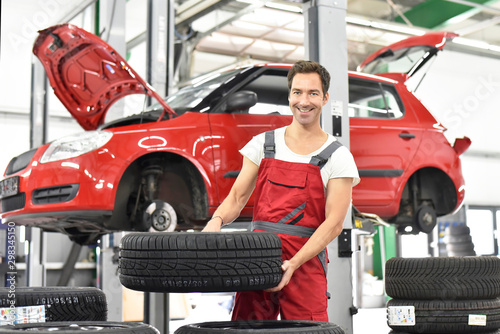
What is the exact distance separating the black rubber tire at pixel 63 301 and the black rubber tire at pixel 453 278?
1884 millimetres

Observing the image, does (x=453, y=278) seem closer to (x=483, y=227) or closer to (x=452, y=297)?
(x=452, y=297)

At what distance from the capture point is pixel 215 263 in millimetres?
2158

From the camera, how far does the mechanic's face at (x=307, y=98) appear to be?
2.41 m

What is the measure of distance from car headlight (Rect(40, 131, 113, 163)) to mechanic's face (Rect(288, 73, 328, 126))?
1.61m

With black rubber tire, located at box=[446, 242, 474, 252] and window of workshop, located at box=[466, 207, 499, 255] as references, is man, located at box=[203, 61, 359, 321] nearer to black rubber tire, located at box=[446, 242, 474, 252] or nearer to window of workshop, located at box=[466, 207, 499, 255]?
black rubber tire, located at box=[446, 242, 474, 252]

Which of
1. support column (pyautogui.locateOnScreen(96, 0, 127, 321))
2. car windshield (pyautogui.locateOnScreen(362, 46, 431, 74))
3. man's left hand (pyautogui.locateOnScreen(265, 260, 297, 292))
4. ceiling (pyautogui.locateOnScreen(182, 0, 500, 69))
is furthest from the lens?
ceiling (pyautogui.locateOnScreen(182, 0, 500, 69))

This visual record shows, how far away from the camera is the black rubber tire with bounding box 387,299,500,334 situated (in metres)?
3.56

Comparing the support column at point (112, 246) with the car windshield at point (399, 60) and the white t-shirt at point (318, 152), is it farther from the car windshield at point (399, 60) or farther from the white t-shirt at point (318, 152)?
the white t-shirt at point (318, 152)

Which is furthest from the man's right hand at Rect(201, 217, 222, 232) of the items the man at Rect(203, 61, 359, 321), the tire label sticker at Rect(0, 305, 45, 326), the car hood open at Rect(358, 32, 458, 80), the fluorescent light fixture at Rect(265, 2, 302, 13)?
the fluorescent light fixture at Rect(265, 2, 302, 13)

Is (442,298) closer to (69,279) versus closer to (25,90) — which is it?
(69,279)

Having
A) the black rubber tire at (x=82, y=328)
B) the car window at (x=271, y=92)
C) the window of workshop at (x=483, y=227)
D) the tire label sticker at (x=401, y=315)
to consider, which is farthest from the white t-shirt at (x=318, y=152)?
the window of workshop at (x=483, y=227)

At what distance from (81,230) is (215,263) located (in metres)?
2.32

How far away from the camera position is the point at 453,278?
142 inches

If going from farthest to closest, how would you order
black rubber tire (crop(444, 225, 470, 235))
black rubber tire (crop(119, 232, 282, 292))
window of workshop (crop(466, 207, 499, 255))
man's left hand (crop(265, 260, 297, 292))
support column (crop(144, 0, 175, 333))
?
1. window of workshop (crop(466, 207, 499, 255))
2. black rubber tire (crop(444, 225, 470, 235))
3. support column (crop(144, 0, 175, 333))
4. man's left hand (crop(265, 260, 297, 292))
5. black rubber tire (crop(119, 232, 282, 292))
